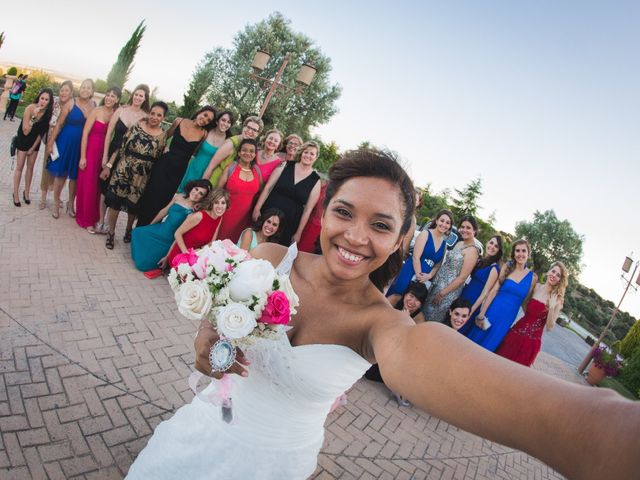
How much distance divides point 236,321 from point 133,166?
219 inches

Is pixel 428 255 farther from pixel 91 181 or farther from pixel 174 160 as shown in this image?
pixel 91 181

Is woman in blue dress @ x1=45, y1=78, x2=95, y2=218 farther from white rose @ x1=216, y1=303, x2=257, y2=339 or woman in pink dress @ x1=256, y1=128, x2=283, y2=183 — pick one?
white rose @ x1=216, y1=303, x2=257, y2=339

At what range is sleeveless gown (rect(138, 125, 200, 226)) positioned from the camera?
6109 mm

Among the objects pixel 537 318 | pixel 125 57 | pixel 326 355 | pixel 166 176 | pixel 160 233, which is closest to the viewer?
pixel 326 355

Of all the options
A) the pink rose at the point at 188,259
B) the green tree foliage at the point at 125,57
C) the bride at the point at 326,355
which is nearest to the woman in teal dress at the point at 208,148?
the bride at the point at 326,355

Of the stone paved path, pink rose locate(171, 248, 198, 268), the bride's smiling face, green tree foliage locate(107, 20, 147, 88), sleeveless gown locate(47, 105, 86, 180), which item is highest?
green tree foliage locate(107, 20, 147, 88)

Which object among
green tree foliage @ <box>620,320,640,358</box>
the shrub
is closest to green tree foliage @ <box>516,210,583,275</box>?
green tree foliage @ <box>620,320,640,358</box>

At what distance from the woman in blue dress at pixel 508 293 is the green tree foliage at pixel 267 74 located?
24616 mm

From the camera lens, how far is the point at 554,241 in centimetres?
4156

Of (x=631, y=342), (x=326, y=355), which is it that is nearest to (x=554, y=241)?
(x=631, y=342)

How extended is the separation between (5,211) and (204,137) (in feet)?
11.9

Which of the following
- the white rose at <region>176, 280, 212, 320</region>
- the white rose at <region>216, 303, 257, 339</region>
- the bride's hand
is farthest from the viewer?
the bride's hand

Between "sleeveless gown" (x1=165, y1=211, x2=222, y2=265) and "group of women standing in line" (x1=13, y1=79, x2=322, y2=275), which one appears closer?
"sleeveless gown" (x1=165, y1=211, x2=222, y2=265)

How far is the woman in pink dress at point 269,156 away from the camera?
609cm
